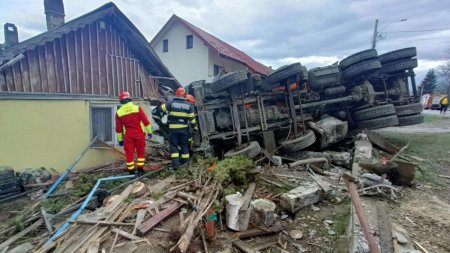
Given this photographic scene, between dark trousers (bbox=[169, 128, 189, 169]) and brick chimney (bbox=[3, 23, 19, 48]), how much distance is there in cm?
582

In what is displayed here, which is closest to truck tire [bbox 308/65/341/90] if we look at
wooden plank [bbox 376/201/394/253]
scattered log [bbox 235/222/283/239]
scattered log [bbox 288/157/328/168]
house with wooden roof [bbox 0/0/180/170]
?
scattered log [bbox 288/157/328/168]

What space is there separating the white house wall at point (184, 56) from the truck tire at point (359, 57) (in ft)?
34.5

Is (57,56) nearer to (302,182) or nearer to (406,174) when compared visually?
(302,182)

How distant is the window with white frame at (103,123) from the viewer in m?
7.04

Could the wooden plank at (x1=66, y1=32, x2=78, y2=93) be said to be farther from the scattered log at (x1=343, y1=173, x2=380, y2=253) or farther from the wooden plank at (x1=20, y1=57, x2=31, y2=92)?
the scattered log at (x1=343, y1=173, x2=380, y2=253)

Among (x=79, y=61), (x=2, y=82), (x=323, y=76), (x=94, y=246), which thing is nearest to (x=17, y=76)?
(x=2, y=82)

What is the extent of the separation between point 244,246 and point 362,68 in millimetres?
6568

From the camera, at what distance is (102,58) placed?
730 cm

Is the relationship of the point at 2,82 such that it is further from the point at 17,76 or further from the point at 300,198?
the point at 300,198

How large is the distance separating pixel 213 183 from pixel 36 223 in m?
2.74

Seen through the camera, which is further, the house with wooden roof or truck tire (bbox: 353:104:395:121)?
truck tire (bbox: 353:104:395:121)

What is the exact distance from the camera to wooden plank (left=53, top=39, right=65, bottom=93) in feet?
20.3

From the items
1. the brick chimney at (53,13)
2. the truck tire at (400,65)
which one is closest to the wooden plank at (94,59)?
the brick chimney at (53,13)

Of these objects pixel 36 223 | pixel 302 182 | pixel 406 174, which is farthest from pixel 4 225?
pixel 406 174
